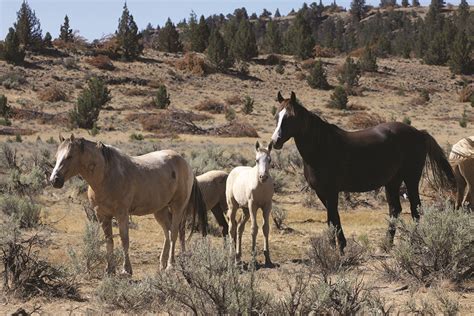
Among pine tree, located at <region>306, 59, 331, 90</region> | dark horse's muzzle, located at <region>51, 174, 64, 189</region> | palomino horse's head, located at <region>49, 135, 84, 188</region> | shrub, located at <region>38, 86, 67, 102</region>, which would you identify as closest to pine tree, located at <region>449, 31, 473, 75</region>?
pine tree, located at <region>306, 59, 331, 90</region>

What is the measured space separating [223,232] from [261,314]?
237 inches

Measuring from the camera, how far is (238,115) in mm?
36031

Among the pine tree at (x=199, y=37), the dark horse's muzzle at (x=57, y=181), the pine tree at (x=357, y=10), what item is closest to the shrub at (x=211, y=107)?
the pine tree at (x=199, y=37)

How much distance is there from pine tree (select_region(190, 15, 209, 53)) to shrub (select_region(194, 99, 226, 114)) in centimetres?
1580

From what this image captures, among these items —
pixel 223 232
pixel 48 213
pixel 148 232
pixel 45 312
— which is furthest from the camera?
pixel 48 213

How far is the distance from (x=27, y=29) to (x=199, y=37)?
14800 mm

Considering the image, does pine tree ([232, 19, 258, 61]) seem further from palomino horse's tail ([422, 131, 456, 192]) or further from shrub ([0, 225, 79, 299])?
shrub ([0, 225, 79, 299])

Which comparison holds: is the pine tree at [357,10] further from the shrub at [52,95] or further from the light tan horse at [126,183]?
the light tan horse at [126,183]

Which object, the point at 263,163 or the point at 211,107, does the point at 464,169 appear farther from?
the point at 211,107

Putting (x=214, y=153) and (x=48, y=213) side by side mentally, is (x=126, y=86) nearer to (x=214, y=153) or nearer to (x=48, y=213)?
(x=214, y=153)

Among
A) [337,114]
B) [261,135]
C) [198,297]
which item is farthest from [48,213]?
[337,114]

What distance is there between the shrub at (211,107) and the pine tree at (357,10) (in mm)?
80372

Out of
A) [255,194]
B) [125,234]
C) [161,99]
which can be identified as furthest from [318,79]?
[125,234]

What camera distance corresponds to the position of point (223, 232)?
10242 millimetres
